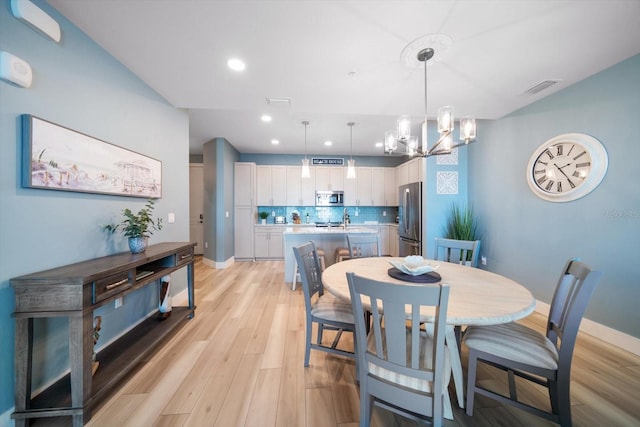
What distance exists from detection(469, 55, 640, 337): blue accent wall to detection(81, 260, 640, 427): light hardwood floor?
62 centimetres

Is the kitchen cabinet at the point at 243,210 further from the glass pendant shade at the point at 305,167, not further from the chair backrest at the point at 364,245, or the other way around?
the chair backrest at the point at 364,245

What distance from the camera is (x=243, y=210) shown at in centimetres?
549

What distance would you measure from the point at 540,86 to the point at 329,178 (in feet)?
13.4

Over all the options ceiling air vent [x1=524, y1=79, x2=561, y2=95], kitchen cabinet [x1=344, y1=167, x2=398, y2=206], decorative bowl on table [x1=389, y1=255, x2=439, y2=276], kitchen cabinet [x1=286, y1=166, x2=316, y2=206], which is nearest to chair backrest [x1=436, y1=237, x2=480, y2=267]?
decorative bowl on table [x1=389, y1=255, x2=439, y2=276]

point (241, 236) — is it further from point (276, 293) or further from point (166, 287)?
point (166, 287)

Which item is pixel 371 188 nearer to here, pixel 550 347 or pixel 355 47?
pixel 355 47

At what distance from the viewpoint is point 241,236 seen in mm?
5469

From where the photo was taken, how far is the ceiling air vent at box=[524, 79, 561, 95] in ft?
7.68

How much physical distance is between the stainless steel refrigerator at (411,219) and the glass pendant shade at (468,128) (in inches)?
84.0

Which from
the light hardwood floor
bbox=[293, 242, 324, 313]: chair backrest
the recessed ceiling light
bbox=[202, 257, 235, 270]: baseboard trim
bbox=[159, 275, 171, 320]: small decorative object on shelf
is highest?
the recessed ceiling light

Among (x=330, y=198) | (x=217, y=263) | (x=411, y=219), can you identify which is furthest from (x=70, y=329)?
(x=330, y=198)

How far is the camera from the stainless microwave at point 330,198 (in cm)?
586

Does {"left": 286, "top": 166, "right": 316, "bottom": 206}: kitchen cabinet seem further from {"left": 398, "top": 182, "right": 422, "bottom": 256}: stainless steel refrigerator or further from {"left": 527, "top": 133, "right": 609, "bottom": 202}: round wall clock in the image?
{"left": 527, "top": 133, "right": 609, "bottom": 202}: round wall clock

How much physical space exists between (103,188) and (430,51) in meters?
2.97
